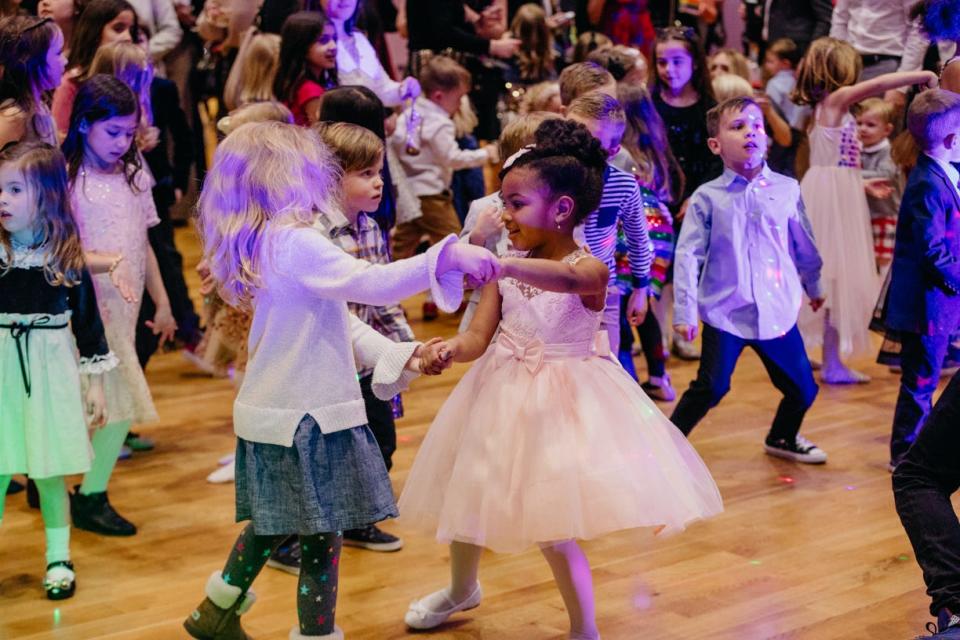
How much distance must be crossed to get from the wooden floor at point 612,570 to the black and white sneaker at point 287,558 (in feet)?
0.11

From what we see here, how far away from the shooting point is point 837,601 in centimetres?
343

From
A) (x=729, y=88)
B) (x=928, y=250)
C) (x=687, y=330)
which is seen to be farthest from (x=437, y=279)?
(x=729, y=88)

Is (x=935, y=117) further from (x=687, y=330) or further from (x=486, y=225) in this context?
(x=486, y=225)

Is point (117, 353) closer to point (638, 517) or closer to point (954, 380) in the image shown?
point (638, 517)

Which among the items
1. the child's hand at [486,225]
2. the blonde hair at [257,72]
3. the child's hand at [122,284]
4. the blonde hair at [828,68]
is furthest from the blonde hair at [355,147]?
the blonde hair at [828,68]

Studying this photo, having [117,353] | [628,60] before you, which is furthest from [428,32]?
[117,353]

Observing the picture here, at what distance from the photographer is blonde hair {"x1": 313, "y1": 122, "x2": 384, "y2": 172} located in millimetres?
3395

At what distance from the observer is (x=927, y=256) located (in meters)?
4.15

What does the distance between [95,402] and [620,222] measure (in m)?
1.67

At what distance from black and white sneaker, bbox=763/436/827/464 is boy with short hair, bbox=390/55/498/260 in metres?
2.20

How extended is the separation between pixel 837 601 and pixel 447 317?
148 inches

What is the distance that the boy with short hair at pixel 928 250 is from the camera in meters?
4.13

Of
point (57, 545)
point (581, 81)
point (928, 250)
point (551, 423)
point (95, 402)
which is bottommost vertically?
point (57, 545)

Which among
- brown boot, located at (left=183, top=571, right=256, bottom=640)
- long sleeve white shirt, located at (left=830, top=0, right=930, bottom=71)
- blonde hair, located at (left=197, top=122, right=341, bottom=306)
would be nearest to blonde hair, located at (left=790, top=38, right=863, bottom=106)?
long sleeve white shirt, located at (left=830, top=0, right=930, bottom=71)
